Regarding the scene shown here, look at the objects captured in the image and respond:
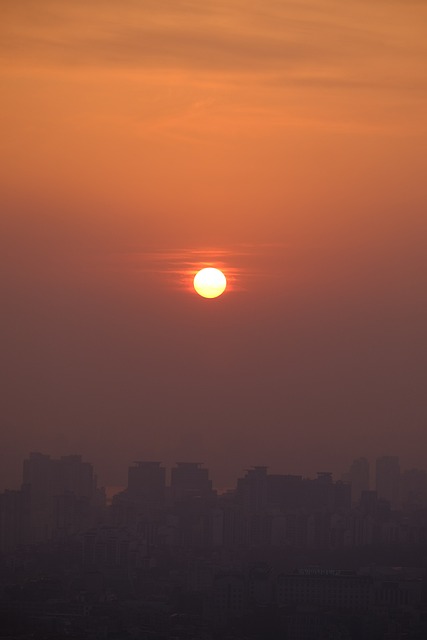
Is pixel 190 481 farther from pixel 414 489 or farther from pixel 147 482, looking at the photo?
pixel 414 489

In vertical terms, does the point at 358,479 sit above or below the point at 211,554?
above

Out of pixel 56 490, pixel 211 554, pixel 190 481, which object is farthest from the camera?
pixel 190 481

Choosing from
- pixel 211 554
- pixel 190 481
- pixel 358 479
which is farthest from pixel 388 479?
pixel 211 554

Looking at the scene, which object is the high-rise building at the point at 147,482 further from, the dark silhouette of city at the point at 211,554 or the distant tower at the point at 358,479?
the distant tower at the point at 358,479

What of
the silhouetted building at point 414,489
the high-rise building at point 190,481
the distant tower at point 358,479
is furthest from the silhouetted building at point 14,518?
the silhouetted building at point 414,489

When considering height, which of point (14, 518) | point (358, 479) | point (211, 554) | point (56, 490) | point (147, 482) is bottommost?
point (211, 554)

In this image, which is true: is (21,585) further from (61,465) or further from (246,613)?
(61,465)

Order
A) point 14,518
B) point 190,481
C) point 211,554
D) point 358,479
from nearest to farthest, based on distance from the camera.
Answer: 1. point 211,554
2. point 14,518
3. point 190,481
4. point 358,479
